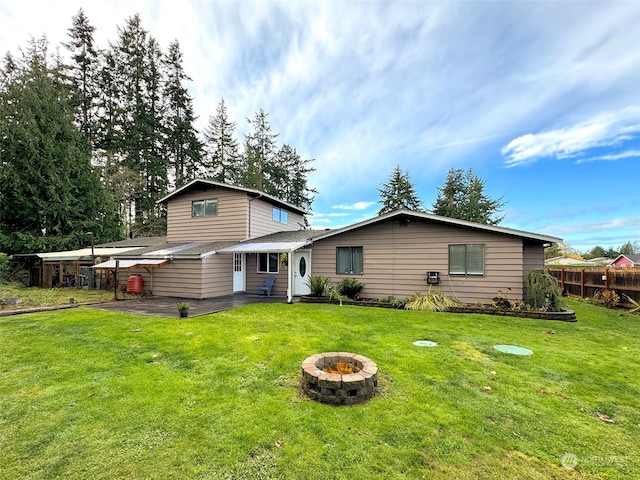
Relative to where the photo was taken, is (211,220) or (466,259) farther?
(211,220)

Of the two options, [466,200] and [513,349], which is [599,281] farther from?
[466,200]

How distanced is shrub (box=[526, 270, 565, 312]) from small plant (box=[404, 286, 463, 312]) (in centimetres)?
210

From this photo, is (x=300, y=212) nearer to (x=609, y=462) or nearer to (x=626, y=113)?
(x=626, y=113)

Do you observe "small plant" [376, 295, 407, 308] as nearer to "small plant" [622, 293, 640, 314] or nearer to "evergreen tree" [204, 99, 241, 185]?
"small plant" [622, 293, 640, 314]

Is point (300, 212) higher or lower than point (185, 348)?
higher

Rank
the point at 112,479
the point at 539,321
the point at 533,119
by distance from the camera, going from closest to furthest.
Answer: the point at 112,479 → the point at 539,321 → the point at 533,119

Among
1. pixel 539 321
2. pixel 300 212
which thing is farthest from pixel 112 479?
pixel 300 212

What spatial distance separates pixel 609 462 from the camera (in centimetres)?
245

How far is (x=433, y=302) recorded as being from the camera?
9703 mm

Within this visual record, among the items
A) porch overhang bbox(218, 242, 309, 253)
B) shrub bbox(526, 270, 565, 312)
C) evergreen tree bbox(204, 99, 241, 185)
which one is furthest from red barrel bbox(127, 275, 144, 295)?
evergreen tree bbox(204, 99, 241, 185)

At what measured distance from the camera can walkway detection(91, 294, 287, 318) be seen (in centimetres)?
900

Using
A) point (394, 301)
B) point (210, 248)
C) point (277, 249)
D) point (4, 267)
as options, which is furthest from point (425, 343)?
point (4, 267)

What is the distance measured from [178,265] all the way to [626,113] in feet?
61.8

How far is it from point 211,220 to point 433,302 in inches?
424
